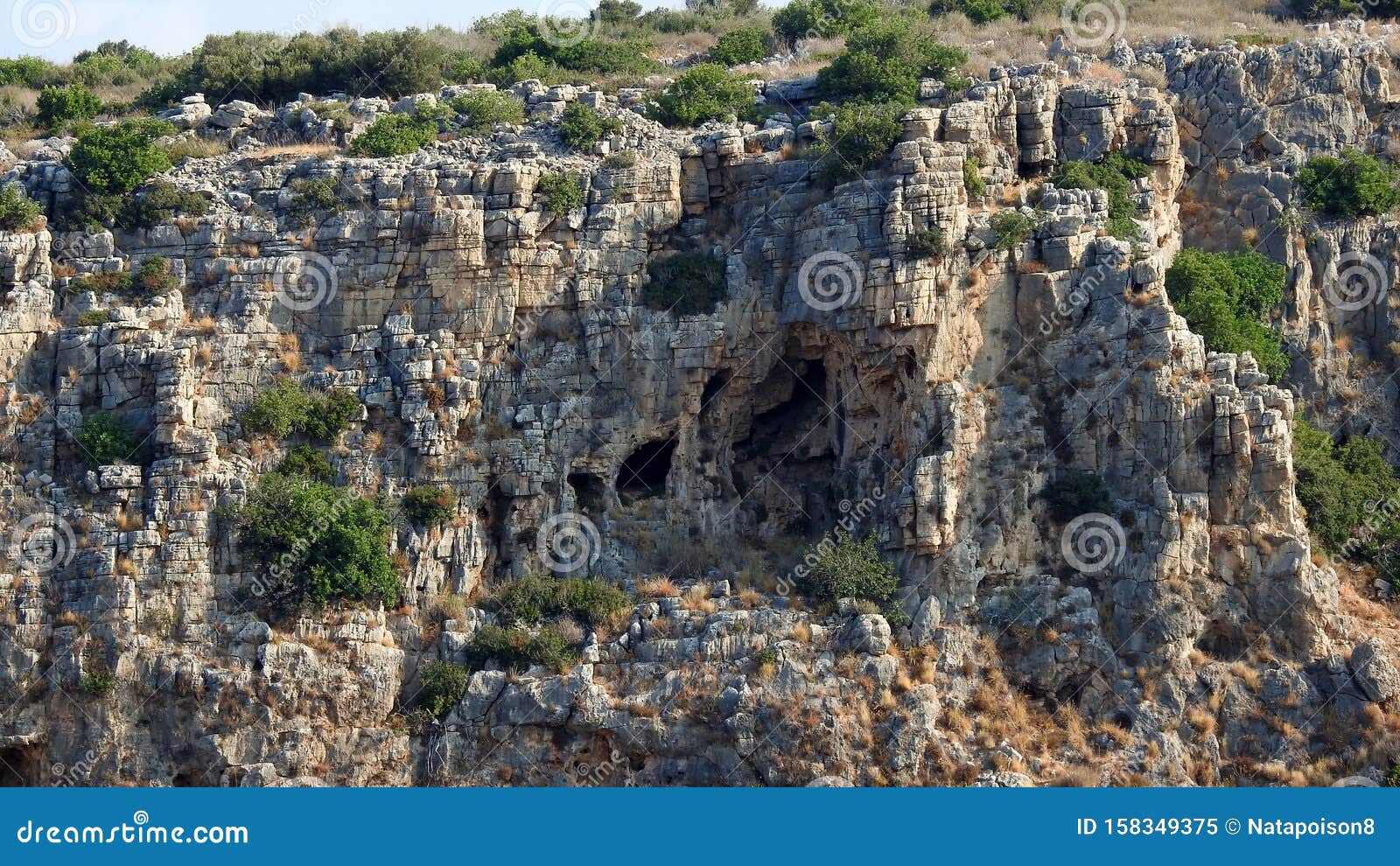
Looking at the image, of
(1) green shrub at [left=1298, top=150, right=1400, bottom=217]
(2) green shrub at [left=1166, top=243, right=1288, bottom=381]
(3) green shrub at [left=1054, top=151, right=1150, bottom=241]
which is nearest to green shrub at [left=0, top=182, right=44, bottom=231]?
(3) green shrub at [left=1054, top=151, right=1150, bottom=241]

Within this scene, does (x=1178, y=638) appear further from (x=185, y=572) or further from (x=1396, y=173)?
(x=185, y=572)

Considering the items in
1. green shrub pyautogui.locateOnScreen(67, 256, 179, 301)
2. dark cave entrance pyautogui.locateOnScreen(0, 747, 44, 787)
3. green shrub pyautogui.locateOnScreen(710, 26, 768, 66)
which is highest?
green shrub pyautogui.locateOnScreen(710, 26, 768, 66)

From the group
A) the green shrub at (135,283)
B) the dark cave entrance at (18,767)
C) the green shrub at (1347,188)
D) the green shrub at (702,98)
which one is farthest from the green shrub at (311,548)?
the green shrub at (1347,188)

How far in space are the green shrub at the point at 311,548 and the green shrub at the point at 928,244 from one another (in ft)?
36.6

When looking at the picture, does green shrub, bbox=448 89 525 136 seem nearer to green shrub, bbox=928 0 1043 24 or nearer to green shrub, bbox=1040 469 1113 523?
green shrub, bbox=928 0 1043 24

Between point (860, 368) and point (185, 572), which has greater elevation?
point (860, 368)

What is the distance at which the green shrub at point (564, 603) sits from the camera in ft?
133

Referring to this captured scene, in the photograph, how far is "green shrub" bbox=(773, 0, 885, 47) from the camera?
54.3 meters

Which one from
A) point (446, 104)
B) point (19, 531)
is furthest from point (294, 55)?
point (19, 531)

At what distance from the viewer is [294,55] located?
52.2 metres

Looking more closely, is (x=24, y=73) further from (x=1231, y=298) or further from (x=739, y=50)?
(x=1231, y=298)

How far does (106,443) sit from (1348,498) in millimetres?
23181

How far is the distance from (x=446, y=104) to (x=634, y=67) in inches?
228

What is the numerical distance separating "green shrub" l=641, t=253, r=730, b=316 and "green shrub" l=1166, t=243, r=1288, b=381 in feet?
28.8
